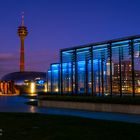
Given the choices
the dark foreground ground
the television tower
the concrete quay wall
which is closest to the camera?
the dark foreground ground

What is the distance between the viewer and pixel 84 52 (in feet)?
127

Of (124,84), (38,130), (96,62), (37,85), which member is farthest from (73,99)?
(37,85)

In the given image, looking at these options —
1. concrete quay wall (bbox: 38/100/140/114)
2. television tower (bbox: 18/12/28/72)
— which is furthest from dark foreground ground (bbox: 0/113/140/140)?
television tower (bbox: 18/12/28/72)

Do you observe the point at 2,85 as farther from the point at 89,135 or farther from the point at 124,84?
the point at 89,135

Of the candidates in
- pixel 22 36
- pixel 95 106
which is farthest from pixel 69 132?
pixel 22 36

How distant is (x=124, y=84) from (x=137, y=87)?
84.9 inches

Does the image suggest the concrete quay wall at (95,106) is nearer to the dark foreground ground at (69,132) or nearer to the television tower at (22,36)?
the dark foreground ground at (69,132)

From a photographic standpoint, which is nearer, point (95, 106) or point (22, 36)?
point (95, 106)

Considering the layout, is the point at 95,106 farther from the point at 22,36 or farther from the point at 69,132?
the point at 22,36

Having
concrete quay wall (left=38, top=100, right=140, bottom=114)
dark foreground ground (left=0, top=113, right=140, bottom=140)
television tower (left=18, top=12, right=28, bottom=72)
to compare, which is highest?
Answer: television tower (left=18, top=12, right=28, bottom=72)

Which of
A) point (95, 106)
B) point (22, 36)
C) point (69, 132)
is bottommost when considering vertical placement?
point (69, 132)

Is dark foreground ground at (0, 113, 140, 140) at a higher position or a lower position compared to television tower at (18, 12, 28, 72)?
lower

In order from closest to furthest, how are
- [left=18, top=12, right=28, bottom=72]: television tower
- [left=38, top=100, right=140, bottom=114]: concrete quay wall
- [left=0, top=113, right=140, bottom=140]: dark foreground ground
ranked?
[left=0, top=113, right=140, bottom=140]: dark foreground ground → [left=38, top=100, right=140, bottom=114]: concrete quay wall → [left=18, top=12, right=28, bottom=72]: television tower

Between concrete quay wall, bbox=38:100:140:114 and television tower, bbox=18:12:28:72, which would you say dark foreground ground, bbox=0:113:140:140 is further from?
television tower, bbox=18:12:28:72
